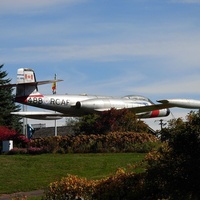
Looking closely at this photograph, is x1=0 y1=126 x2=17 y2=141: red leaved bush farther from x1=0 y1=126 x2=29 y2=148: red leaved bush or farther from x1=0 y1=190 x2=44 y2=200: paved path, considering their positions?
x1=0 y1=190 x2=44 y2=200: paved path

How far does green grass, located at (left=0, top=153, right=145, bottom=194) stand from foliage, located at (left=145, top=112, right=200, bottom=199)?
8.59m

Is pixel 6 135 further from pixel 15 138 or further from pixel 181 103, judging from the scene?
pixel 181 103

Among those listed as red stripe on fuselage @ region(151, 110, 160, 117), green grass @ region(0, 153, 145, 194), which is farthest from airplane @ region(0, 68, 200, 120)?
green grass @ region(0, 153, 145, 194)

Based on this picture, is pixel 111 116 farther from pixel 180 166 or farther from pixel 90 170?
pixel 180 166

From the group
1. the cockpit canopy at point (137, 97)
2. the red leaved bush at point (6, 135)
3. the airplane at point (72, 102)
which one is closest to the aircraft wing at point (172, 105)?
the airplane at point (72, 102)

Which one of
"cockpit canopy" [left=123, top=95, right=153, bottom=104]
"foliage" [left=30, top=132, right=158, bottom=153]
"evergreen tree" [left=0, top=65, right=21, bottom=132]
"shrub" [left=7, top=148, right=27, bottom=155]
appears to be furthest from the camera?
"evergreen tree" [left=0, top=65, right=21, bottom=132]

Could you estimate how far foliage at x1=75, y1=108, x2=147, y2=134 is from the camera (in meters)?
36.3

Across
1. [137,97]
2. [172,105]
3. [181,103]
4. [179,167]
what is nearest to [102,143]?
[181,103]

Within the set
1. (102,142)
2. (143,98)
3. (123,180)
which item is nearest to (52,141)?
(102,142)

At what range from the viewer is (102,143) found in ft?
104

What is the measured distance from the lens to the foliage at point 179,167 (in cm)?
1098

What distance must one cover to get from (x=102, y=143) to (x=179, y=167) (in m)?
20.4

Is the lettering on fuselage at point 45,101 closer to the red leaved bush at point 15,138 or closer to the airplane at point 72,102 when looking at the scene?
the airplane at point 72,102

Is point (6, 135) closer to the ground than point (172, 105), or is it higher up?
closer to the ground
